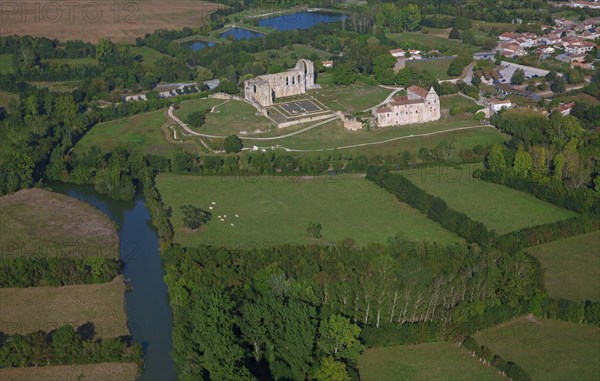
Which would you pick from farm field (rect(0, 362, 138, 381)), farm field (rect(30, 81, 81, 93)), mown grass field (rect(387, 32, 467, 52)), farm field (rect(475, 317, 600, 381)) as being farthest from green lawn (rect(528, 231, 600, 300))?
farm field (rect(30, 81, 81, 93))

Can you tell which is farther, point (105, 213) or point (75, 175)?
point (75, 175)

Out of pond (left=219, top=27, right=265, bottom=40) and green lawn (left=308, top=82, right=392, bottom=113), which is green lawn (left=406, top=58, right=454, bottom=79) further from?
pond (left=219, top=27, right=265, bottom=40)

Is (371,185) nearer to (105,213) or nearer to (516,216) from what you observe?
(516,216)

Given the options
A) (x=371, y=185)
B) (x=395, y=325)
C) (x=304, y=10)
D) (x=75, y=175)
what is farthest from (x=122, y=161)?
(x=304, y=10)

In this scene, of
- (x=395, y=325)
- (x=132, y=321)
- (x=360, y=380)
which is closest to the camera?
(x=360, y=380)

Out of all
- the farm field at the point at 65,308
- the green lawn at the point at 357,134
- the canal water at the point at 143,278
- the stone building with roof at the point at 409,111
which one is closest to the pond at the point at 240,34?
the stone building with roof at the point at 409,111

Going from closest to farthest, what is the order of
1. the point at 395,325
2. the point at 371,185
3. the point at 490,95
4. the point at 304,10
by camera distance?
the point at 395,325 → the point at 371,185 → the point at 490,95 → the point at 304,10
